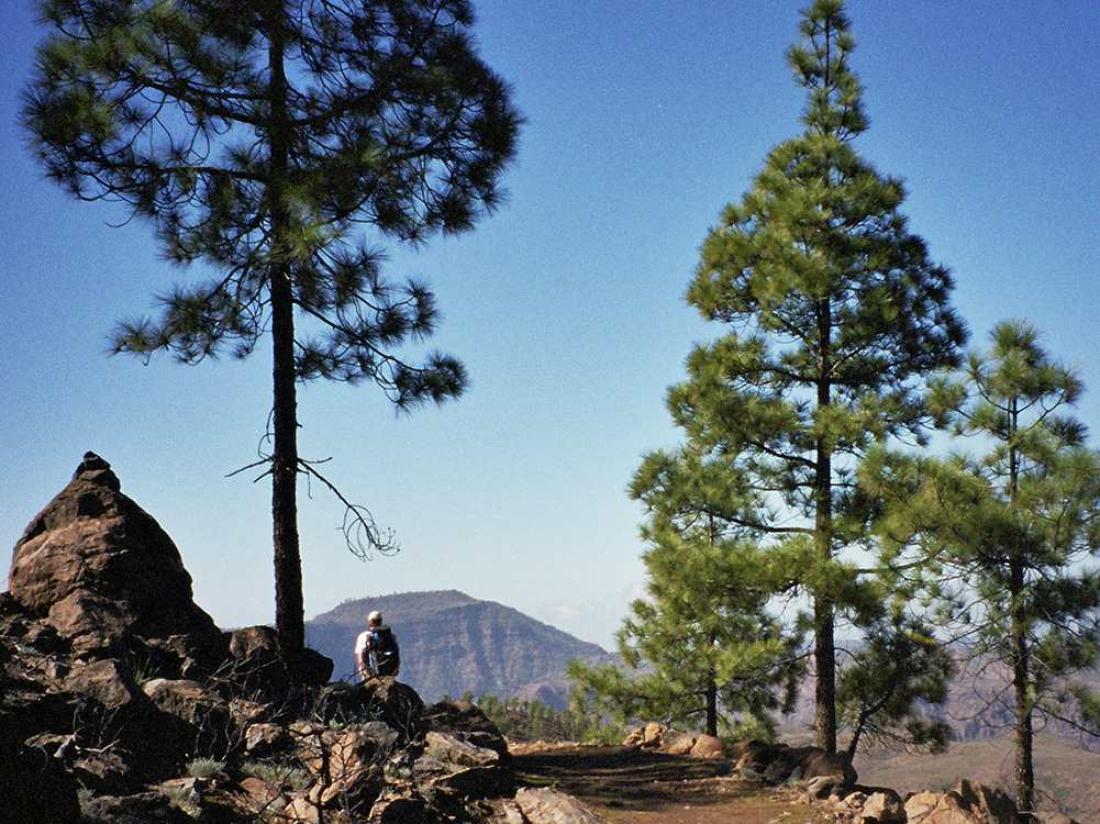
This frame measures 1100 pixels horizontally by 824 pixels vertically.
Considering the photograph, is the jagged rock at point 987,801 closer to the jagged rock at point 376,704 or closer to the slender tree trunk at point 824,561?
the slender tree trunk at point 824,561

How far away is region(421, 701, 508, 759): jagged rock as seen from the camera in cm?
1036

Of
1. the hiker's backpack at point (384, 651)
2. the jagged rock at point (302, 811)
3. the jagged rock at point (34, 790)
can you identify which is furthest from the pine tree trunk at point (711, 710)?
the jagged rock at point (34, 790)

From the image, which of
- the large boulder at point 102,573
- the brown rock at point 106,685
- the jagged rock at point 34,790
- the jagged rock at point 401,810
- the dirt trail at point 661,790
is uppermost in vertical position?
the large boulder at point 102,573

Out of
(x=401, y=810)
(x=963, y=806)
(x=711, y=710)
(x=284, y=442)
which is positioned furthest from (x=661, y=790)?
(x=284, y=442)

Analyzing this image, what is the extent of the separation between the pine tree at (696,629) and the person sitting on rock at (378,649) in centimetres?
398

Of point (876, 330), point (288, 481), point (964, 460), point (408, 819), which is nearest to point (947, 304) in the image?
point (876, 330)

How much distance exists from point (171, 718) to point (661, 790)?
18.2 feet

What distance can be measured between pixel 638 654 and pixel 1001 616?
5.51m

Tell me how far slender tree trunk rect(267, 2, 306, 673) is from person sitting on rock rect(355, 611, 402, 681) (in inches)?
51.9

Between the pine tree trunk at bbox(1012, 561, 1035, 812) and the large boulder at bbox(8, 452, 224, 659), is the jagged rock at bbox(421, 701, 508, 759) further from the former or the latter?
the pine tree trunk at bbox(1012, 561, 1035, 812)

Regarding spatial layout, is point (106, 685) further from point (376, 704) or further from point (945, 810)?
point (945, 810)

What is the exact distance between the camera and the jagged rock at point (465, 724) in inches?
408

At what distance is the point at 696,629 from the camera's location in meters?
14.9

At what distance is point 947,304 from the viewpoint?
1464 cm
